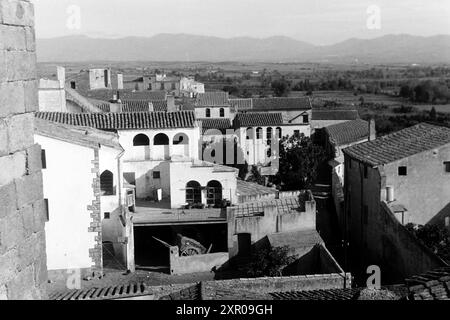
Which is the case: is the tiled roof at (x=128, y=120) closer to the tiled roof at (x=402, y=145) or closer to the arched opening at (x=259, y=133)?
the tiled roof at (x=402, y=145)

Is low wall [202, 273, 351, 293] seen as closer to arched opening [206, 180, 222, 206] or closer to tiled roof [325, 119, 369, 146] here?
arched opening [206, 180, 222, 206]

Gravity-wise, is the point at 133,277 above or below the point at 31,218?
below

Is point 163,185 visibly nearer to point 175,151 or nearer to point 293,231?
point 175,151

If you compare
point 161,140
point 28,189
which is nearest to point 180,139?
point 161,140

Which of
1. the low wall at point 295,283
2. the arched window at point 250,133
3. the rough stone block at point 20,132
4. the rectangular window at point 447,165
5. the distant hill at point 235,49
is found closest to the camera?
the rough stone block at point 20,132

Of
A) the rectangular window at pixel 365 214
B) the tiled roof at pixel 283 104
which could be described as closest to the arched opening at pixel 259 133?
the tiled roof at pixel 283 104

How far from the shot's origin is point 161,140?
26.6m

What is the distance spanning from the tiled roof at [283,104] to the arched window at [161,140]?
1976cm

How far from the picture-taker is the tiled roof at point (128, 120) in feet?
86.5

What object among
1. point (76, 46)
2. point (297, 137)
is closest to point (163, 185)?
point (297, 137)

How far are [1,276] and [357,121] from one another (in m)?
42.7

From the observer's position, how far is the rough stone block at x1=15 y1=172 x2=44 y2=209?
4.18 meters

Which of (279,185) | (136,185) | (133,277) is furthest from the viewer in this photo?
(279,185)
